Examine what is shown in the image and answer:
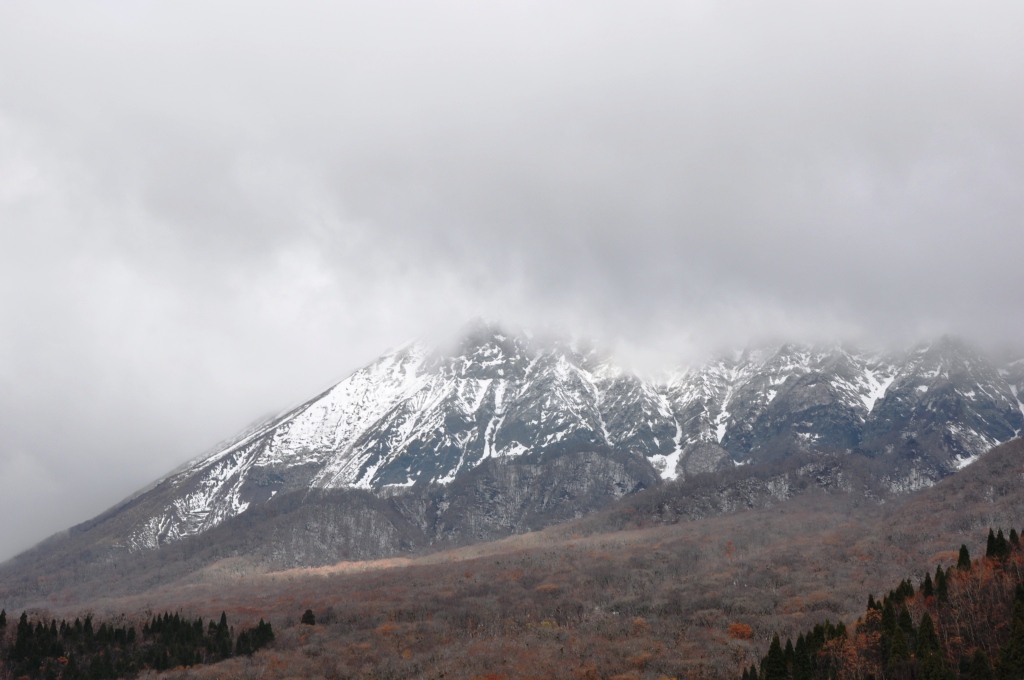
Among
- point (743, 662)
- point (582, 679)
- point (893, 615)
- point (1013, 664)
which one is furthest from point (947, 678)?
point (582, 679)

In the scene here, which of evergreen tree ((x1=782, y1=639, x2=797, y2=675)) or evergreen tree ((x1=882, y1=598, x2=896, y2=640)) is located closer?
evergreen tree ((x1=782, y1=639, x2=797, y2=675))

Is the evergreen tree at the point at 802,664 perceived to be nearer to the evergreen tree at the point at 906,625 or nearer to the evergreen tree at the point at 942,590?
the evergreen tree at the point at 906,625

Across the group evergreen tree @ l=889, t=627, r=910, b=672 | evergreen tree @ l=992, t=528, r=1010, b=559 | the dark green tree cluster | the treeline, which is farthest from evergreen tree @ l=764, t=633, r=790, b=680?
evergreen tree @ l=992, t=528, r=1010, b=559

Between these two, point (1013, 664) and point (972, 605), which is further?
point (972, 605)

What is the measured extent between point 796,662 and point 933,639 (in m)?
25.1

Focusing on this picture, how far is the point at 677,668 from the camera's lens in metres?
199

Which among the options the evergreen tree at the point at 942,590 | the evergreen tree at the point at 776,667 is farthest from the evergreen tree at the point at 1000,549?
the evergreen tree at the point at 776,667

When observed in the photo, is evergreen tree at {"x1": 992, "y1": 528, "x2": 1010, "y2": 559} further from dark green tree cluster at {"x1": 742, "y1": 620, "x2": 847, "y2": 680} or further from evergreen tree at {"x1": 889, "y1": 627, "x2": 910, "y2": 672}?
evergreen tree at {"x1": 889, "y1": 627, "x2": 910, "y2": 672}

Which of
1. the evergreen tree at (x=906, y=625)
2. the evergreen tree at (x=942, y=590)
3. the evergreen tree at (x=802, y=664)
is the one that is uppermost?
the evergreen tree at (x=942, y=590)

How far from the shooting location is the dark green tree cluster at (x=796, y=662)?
6442 inches

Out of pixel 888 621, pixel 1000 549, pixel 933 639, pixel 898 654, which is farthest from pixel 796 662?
pixel 1000 549

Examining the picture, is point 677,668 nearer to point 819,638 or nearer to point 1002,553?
point 819,638

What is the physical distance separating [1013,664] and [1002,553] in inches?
2451

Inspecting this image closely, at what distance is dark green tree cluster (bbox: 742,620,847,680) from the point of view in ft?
537
